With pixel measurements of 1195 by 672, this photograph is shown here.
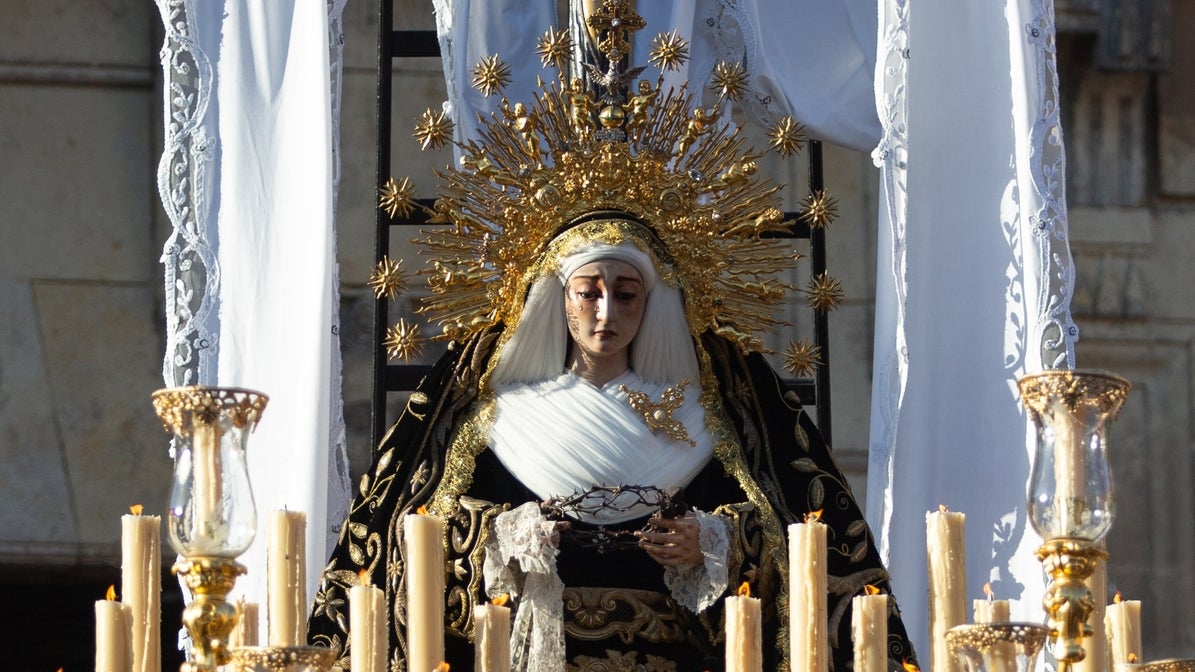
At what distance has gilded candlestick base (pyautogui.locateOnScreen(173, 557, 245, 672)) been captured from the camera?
9.98ft

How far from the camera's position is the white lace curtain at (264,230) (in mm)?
4625

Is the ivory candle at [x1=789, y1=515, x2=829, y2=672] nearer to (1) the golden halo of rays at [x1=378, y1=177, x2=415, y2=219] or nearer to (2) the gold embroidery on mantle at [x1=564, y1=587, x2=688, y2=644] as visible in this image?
(2) the gold embroidery on mantle at [x1=564, y1=587, x2=688, y2=644]

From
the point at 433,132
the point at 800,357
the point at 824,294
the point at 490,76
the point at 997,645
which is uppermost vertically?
the point at 490,76

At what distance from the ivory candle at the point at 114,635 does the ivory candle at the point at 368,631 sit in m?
0.24

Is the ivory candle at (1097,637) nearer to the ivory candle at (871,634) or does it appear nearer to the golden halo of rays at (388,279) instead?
the ivory candle at (871,634)

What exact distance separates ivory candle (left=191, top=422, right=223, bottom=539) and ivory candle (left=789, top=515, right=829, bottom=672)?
1.97 feet

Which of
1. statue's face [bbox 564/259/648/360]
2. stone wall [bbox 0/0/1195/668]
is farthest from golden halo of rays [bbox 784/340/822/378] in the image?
stone wall [bbox 0/0/1195/668]

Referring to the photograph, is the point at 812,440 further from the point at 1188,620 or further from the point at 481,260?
the point at 1188,620

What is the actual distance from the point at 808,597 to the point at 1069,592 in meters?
0.27

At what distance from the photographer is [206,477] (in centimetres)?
302

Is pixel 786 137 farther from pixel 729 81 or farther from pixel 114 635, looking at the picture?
pixel 114 635

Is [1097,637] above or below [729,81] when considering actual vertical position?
below

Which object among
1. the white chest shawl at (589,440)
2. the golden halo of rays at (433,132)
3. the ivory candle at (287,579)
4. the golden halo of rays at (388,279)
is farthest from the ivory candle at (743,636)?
the golden halo of rays at (433,132)

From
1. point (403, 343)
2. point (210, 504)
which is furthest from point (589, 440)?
point (210, 504)
